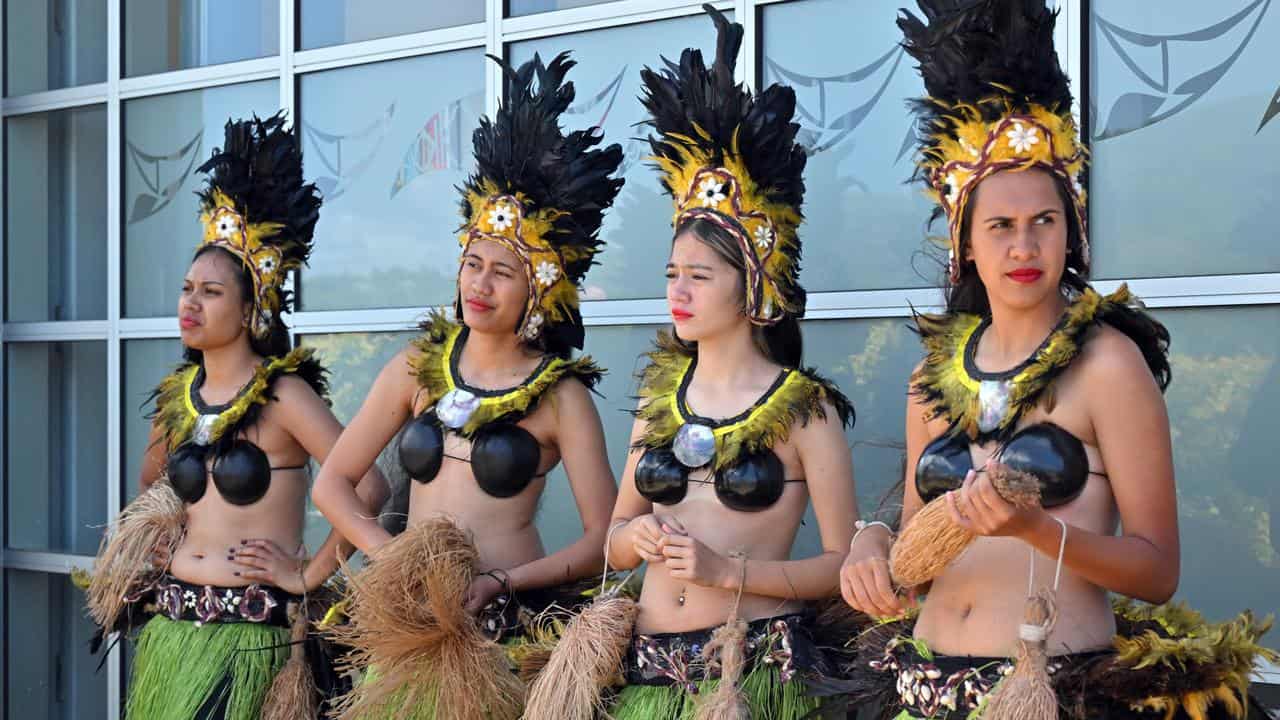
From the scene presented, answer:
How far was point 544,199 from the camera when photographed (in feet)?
12.5

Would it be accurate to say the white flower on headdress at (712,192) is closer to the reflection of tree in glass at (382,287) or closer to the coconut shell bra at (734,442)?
the coconut shell bra at (734,442)

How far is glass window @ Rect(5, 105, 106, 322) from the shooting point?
21.6ft

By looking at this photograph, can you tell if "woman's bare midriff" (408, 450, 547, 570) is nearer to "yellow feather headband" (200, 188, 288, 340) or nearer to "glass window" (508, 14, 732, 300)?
"yellow feather headband" (200, 188, 288, 340)

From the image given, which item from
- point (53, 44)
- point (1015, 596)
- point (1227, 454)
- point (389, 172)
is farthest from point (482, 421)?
point (53, 44)

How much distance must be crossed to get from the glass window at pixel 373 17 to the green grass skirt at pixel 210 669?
97.5 inches

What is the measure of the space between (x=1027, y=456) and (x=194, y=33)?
4.79m

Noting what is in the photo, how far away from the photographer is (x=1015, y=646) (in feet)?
8.63

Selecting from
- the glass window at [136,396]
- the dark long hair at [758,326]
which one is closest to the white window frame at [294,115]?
the glass window at [136,396]

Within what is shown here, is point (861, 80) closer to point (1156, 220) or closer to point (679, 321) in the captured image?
point (1156, 220)

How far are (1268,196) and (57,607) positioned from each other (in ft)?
17.8

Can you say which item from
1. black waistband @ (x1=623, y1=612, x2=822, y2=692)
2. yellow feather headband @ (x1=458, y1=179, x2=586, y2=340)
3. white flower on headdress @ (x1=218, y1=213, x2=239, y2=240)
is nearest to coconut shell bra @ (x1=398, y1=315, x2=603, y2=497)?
yellow feather headband @ (x1=458, y1=179, x2=586, y2=340)

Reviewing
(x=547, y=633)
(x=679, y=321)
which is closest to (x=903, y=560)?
(x=679, y=321)

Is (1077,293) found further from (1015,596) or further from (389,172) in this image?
(389,172)

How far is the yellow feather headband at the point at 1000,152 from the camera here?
2.78 meters
